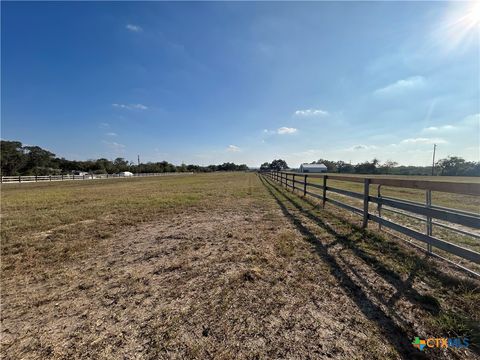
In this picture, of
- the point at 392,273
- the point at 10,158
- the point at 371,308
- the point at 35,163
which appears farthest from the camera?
the point at 35,163

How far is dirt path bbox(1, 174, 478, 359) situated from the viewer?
1706 millimetres

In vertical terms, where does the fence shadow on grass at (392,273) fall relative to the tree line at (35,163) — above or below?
below

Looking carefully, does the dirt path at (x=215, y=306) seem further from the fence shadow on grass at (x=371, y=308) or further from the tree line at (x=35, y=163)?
the tree line at (x=35, y=163)

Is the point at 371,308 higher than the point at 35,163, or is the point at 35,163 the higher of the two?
the point at 35,163

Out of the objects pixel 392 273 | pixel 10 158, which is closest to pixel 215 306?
pixel 392 273

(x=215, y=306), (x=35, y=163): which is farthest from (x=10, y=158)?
(x=215, y=306)

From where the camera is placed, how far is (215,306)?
2.22 m

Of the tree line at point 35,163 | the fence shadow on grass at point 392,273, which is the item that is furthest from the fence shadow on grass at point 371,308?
the tree line at point 35,163

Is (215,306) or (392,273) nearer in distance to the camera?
(215,306)

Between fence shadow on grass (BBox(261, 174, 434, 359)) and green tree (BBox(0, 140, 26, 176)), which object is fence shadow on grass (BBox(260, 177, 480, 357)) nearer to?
fence shadow on grass (BBox(261, 174, 434, 359))

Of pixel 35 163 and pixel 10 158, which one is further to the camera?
pixel 35 163

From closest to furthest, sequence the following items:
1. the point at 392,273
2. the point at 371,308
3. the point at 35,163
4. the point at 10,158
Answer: the point at 371,308
the point at 392,273
the point at 10,158
the point at 35,163

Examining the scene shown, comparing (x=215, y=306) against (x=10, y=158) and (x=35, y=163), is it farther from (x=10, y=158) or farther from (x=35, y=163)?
(x=35, y=163)

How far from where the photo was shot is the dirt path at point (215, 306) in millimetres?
1706
